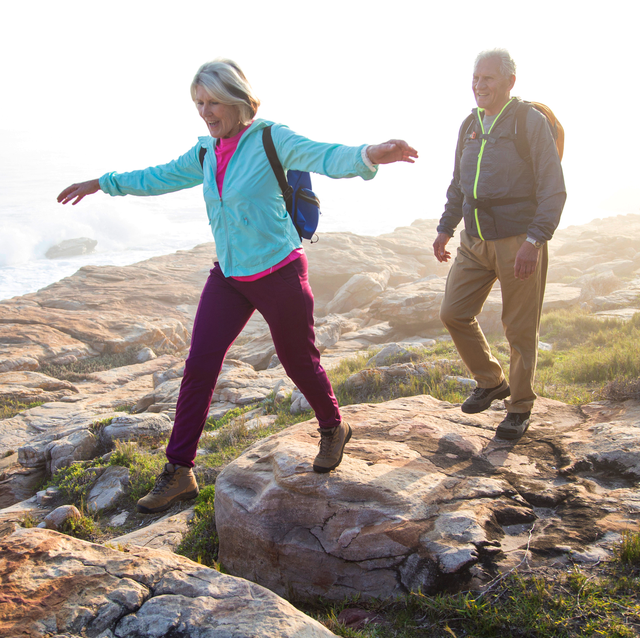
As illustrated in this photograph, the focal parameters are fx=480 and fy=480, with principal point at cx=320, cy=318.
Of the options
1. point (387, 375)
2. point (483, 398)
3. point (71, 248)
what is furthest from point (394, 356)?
point (71, 248)

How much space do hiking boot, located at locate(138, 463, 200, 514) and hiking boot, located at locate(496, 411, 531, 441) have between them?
2100 millimetres

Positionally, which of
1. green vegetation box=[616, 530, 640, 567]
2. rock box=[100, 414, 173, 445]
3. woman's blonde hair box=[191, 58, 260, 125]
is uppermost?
woman's blonde hair box=[191, 58, 260, 125]

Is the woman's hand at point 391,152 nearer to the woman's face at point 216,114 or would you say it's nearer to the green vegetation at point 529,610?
the woman's face at point 216,114

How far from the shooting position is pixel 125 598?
5.88ft

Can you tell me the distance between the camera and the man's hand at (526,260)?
2.97 meters

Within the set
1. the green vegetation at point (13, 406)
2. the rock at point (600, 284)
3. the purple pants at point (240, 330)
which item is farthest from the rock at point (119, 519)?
the rock at point (600, 284)

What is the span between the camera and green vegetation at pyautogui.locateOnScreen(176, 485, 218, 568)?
117 inches

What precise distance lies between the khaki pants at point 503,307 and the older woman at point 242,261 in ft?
4.08

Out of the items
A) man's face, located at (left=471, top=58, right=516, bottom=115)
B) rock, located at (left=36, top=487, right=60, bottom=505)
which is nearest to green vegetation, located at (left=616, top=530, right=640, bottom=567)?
man's face, located at (left=471, top=58, right=516, bottom=115)

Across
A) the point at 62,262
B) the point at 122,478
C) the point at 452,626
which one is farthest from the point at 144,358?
the point at 62,262

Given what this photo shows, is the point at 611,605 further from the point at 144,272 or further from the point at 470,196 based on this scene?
the point at 144,272

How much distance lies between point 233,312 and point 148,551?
4.19ft

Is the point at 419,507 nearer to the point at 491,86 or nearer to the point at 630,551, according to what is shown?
the point at 630,551

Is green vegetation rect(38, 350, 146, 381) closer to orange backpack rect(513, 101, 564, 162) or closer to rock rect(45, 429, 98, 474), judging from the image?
rock rect(45, 429, 98, 474)
